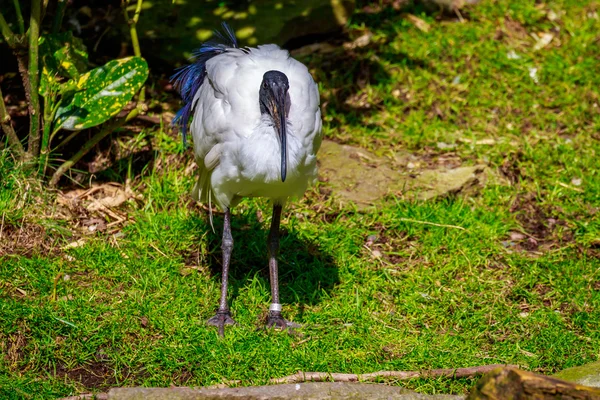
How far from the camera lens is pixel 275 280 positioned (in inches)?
202

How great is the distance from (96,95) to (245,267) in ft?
5.39

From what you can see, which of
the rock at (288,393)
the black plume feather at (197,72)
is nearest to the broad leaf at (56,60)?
the black plume feather at (197,72)

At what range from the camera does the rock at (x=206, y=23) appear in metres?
7.21

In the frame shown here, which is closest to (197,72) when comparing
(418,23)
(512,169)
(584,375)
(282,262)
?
(282,262)

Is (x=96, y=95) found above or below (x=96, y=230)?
above

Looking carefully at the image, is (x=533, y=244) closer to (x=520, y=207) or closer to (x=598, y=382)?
(x=520, y=207)

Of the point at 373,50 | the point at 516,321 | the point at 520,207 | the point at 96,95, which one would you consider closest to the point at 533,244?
the point at 520,207

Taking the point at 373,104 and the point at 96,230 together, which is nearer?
the point at 96,230

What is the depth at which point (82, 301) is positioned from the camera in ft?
16.3

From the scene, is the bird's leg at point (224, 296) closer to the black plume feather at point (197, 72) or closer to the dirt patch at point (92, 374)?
the dirt patch at point (92, 374)

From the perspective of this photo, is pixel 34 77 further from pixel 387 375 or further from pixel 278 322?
pixel 387 375

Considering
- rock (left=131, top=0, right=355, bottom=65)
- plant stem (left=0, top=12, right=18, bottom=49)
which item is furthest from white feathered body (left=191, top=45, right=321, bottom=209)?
rock (left=131, top=0, right=355, bottom=65)

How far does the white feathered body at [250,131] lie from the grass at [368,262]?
80 cm

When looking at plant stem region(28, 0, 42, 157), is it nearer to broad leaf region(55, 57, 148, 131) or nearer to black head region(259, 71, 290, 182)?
broad leaf region(55, 57, 148, 131)
